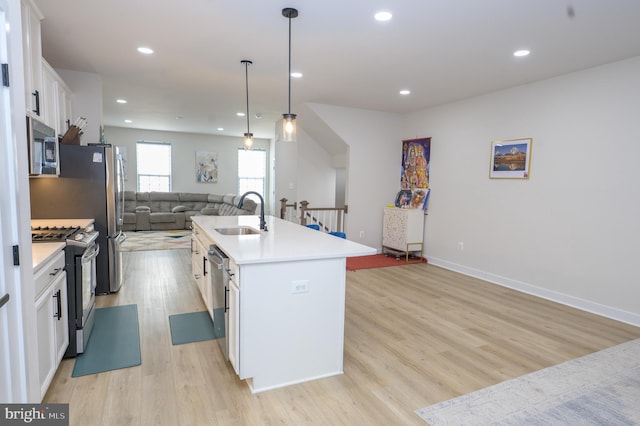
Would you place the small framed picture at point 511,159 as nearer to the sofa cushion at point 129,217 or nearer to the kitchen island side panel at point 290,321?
the kitchen island side panel at point 290,321

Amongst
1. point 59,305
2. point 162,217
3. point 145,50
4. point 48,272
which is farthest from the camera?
point 162,217

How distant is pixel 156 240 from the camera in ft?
25.1

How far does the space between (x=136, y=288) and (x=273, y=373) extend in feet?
9.31

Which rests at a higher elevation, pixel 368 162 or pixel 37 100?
pixel 37 100

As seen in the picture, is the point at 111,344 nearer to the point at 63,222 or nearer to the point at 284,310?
the point at 63,222

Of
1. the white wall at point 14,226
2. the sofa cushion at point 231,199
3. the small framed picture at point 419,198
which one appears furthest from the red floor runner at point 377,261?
the white wall at point 14,226

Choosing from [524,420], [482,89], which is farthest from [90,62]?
[524,420]

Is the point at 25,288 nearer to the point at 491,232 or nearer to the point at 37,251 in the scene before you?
the point at 37,251

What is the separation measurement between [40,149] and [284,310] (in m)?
2.07

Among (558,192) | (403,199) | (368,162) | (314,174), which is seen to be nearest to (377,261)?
(403,199)

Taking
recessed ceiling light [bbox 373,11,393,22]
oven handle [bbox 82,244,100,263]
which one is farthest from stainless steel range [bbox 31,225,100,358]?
recessed ceiling light [bbox 373,11,393,22]

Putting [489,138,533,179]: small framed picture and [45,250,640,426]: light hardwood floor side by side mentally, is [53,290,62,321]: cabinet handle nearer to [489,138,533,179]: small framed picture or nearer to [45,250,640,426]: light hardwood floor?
[45,250,640,426]: light hardwood floor

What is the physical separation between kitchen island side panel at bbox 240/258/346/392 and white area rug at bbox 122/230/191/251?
205 inches

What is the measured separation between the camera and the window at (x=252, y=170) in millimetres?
11055
